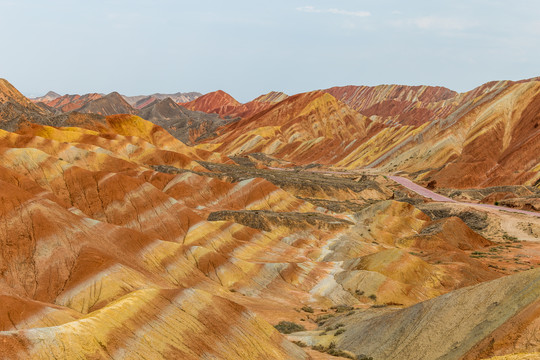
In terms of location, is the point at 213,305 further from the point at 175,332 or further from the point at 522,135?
the point at 522,135

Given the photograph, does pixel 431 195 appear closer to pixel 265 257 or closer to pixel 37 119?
pixel 265 257

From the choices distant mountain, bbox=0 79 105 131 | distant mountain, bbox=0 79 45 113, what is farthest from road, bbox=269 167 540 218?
distant mountain, bbox=0 79 45 113

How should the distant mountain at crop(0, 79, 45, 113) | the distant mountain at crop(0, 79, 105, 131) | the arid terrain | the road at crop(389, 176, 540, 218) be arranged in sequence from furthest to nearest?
the distant mountain at crop(0, 79, 45, 113) < the distant mountain at crop(0, 79, 105, 131) < the road at crop(389, 176, 540, 218) < the arid terrain

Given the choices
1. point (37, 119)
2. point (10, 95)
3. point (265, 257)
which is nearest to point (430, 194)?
point (265, 257)

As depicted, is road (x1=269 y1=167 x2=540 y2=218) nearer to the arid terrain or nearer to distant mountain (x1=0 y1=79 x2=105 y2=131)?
the arid terrain

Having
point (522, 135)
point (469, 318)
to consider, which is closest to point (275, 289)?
point (469, 318)

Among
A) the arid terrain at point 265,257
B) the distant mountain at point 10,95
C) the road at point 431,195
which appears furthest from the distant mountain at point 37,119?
the road at point 431,195

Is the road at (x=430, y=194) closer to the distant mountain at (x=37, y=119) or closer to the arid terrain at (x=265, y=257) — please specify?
the arid terrain at (x=265, y=257)

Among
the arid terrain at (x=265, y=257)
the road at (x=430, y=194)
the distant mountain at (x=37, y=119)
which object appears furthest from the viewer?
the distant mountain at (x=37, y=119)
